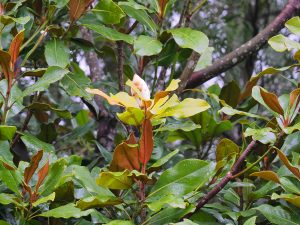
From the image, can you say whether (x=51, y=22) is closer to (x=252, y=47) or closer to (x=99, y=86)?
(x=99, y=86)

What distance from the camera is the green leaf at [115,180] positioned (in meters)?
0.90

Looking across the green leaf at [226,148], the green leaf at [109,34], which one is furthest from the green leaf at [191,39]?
the green leaf at [226,148]

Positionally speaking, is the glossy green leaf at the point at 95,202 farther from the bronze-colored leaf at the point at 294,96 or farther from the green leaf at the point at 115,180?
the bronze-colored leaf at the point at 294,96

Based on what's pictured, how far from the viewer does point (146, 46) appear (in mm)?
1214

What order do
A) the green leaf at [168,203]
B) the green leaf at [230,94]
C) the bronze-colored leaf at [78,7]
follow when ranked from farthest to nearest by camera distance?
the green leaf at [230,94]
the bronze-colored leaf at [78,7]
the green leaf at [168,203]

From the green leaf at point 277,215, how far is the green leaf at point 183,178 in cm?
14

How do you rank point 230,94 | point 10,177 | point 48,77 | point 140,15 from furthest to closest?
point 230,94, point 140,15, point 48,77, point 10,177

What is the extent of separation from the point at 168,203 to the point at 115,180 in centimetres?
11

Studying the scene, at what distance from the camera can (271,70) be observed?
3.55 ft

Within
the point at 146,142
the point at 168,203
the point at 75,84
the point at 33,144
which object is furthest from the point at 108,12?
the point at 168,203

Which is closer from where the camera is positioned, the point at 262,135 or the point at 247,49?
the point at 262,135

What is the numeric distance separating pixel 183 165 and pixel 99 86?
64 centimetres

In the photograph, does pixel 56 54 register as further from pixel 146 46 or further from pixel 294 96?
pixel 294 96

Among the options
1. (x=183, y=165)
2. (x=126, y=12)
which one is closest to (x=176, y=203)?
(x=183, y=165)
